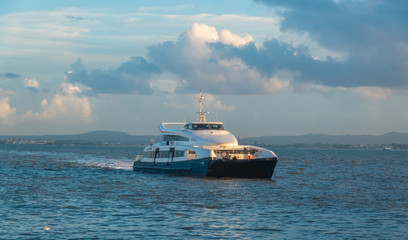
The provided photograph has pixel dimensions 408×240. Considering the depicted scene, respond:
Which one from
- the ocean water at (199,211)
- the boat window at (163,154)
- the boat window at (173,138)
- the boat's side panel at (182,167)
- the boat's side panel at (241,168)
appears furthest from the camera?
the boat window at (173,138)

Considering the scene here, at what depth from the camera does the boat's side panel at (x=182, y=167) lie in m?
55.8

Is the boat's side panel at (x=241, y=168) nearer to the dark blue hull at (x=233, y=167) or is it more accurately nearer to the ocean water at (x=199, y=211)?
the dark blue hull at (x=233, y=167)

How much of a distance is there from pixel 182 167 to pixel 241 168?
26.0ft

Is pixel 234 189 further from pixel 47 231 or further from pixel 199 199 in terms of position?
pixel 47 231

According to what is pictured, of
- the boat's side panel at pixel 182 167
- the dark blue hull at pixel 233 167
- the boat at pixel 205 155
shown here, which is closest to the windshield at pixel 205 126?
the boat at pixel 205 155

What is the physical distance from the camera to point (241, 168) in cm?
5484

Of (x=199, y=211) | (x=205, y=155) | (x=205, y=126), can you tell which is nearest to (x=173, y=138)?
(x=205, y=126)

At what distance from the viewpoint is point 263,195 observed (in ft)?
136

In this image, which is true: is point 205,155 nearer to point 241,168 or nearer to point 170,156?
point 241,168

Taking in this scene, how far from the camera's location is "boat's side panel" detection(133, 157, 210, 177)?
183 ft

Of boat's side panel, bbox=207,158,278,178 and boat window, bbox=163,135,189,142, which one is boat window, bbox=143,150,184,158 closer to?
boat window, bbox=163,135,189,142

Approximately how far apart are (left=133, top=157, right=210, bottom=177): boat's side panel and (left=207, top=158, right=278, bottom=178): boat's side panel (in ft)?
2.97

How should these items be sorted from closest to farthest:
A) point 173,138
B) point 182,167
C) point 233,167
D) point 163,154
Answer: point 233,167
point 182,167
point 173,138
point 163,154

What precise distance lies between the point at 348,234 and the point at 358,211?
7.90 m
